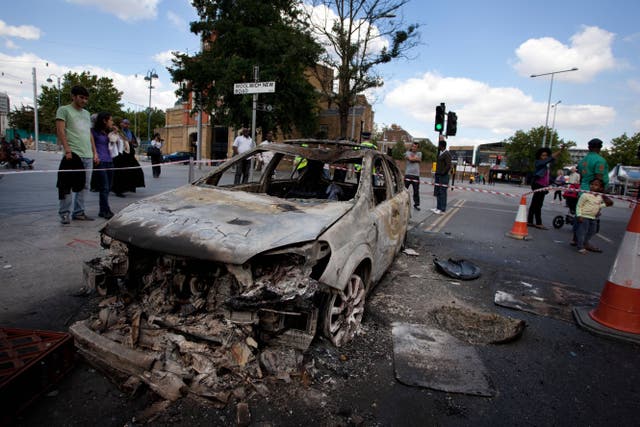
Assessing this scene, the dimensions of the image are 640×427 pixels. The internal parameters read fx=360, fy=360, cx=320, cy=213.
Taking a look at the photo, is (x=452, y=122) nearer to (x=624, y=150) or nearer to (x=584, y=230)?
(x=584, y=230)

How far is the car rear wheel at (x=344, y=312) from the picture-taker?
248 centimetres

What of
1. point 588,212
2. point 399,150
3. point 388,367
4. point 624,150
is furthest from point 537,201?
point 399,150

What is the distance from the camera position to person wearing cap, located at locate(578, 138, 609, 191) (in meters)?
6.66

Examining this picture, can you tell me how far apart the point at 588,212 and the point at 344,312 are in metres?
5.92

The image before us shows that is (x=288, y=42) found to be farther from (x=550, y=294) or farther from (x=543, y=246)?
(x=550, y=294)

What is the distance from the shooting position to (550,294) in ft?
14.2

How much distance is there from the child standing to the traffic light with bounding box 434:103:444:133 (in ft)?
22.0

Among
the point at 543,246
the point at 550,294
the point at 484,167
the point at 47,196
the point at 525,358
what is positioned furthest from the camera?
the point at 484,167

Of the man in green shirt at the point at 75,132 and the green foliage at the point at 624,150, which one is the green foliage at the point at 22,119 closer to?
the man in green shirt at the point at 75,132

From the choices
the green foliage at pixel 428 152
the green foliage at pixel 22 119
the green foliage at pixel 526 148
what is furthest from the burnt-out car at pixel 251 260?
the green foliage at pixel 428 152

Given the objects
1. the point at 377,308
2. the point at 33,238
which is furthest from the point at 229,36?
the point at 377,308

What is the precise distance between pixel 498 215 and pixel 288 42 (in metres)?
17.8

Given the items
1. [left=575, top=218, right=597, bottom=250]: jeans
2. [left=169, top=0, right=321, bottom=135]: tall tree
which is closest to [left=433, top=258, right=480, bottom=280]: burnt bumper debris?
[left=575, top=218, right=597, bottom=250]: jeans

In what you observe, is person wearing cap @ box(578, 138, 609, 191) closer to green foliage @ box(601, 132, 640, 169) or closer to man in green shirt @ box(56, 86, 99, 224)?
man in green shirt @ box(56, 86, 99, 224)
